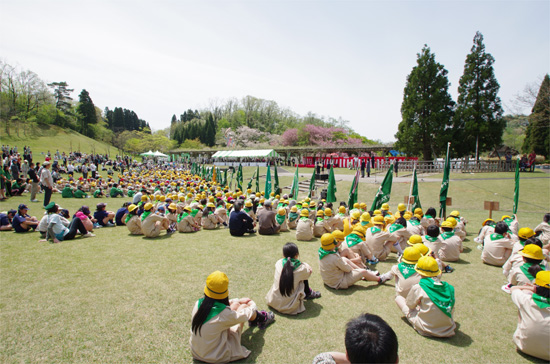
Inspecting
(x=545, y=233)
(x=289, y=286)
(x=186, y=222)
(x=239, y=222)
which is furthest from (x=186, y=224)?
(x=545, y=233)

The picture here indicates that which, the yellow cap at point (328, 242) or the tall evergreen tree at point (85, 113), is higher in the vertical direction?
the tall evergreen tree at point (85, 113)

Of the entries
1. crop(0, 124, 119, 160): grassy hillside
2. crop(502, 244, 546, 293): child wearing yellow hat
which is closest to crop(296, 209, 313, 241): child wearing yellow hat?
crop(502, 244, 546, 293): child wearing yellow hat

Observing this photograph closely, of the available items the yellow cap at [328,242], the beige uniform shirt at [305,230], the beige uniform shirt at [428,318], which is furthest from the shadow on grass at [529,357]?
the beige uniform shirt at [305,230]

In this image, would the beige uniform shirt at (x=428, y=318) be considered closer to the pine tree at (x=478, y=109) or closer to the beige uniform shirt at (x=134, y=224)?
the beige uniform shirt at (x=134, y=224)

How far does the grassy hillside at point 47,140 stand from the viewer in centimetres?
4598

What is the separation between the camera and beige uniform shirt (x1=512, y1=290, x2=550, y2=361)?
119 inches

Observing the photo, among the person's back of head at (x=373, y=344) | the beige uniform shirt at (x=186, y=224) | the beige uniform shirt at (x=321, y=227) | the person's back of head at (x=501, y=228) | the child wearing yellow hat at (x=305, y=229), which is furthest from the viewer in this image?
the beige uniform shirt at (x=186, y=224)

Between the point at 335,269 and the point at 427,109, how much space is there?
2880 centimetres

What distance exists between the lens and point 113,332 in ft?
11.7

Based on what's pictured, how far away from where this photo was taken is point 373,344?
1.68 meters

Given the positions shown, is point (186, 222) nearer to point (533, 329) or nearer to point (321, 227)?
point (321, 227)

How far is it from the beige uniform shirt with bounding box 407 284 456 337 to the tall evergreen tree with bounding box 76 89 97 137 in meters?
79.4

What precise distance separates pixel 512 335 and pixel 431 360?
1350 mm

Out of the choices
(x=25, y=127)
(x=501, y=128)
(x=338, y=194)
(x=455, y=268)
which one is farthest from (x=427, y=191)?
(x=25, y=127)
